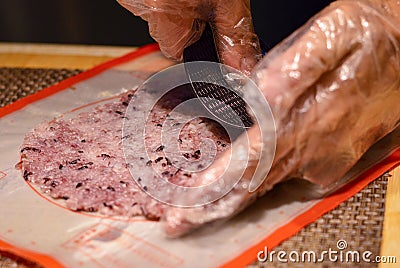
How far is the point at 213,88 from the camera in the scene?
4.91ft

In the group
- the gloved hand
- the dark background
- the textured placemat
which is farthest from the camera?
the dark background

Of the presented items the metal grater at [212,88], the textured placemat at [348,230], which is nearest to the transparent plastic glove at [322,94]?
the textured placemat at [348,230]

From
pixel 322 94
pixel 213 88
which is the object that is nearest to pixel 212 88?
pixel 213 88

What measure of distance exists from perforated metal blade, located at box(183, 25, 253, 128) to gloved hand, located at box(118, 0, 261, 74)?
0.13 ft

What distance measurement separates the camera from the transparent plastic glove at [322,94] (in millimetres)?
1165

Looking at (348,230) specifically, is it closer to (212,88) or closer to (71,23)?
(212,88)

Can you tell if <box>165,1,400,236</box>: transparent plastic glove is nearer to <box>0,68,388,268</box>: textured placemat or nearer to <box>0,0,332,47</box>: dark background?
<box>0,68,388,268</box>: textured placemat

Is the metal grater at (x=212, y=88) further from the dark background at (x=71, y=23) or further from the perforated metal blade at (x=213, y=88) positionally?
the dark background at (x=71, y=23)

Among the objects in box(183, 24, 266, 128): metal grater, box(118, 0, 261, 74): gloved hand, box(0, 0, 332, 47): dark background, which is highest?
box(118, 0, 261, 74): gloved hand

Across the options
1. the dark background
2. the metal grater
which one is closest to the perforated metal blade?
the metal grater

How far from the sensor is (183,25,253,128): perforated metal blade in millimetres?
1455

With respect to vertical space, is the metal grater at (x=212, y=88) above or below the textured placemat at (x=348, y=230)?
above

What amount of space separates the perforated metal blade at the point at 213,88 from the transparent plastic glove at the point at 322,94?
0.24 metres

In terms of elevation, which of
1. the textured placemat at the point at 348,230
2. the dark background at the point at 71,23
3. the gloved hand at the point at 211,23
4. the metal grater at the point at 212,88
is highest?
the gloved hand at the point at 211,23
